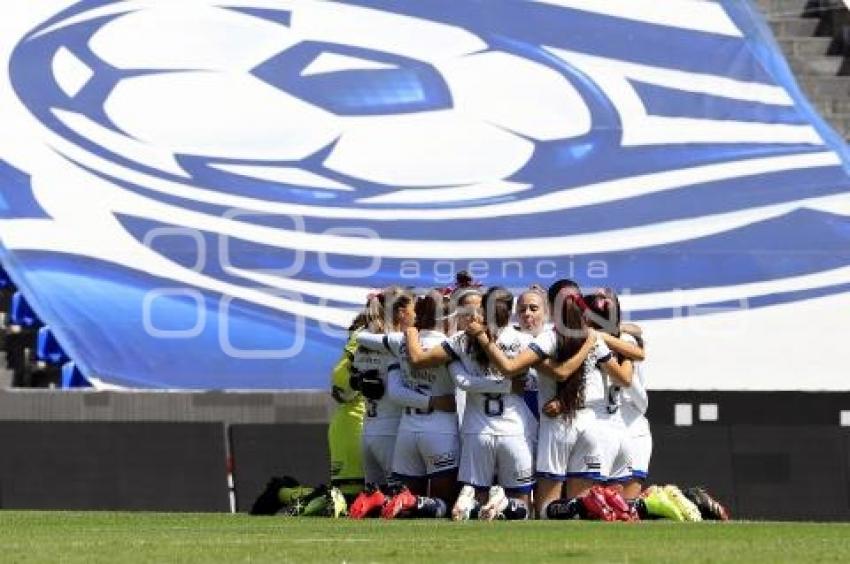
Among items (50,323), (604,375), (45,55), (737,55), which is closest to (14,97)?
(45,55)

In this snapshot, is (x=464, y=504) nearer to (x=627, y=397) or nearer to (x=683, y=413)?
(x=627, y=397)

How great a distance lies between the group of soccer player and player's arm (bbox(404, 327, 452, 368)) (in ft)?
0.03

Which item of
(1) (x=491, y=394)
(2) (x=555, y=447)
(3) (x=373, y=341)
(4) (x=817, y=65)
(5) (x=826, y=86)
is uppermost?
(4) (x=817, y=65)

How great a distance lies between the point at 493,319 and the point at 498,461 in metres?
0.96

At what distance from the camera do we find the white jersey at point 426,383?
53.2 ft

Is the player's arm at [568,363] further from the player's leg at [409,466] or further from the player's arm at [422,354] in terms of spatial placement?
the player's leg at [409,466]

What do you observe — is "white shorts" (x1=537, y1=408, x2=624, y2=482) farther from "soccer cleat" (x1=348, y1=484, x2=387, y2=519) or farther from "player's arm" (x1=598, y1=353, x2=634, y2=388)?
"soccer cleat" (x1=348, y1=484, x2=387, y2=519)

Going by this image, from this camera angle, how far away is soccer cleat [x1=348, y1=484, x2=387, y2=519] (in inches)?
631

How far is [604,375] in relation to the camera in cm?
1625

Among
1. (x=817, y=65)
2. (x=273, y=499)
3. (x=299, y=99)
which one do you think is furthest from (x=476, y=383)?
(x=817, y=65)

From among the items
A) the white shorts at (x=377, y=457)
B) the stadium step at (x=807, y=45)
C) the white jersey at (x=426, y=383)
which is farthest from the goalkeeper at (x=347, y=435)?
the stadium step at (x=807, y=45)

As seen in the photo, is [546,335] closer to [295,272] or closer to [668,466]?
[668,466]

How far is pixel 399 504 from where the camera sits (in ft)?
52.2

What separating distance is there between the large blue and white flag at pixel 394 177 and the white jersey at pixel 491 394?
8.50 metres
